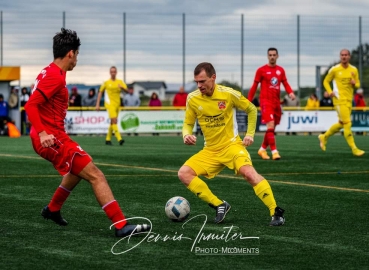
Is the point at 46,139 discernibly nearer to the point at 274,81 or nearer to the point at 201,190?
the point at 201,190

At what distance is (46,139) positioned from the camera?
7.29 m

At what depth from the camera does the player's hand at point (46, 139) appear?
7.29 m

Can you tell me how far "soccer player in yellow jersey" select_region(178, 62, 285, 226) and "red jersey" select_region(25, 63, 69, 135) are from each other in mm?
1453

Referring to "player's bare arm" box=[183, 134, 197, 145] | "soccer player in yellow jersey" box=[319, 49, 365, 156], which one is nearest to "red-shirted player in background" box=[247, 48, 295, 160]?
"soccer player in yellow jersey" box=[319, 49, 365, 156]

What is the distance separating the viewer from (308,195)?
10.8 meters

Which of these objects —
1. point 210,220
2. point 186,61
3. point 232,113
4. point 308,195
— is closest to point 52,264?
point 210,220

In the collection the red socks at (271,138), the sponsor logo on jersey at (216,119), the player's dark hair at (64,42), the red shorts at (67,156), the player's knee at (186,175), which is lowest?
the red socks at (271,138)

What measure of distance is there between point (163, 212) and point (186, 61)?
95.3 ft

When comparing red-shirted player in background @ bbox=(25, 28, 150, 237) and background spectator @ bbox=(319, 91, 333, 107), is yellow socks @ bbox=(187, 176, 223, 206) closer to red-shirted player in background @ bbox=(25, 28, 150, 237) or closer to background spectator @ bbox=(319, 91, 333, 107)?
red-shirted player in background @ bbox=(25, 28, 150, 237)

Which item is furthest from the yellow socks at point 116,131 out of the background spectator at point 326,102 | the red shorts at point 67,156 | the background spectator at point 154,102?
the red shorts at point 67,156

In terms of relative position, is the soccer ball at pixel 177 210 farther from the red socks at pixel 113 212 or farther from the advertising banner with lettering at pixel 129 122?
the advertising banner with lettering at pixel 129 122

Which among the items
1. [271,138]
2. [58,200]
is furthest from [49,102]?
[271,138]

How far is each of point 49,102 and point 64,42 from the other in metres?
0.56

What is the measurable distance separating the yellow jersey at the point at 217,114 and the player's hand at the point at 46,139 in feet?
5.94
